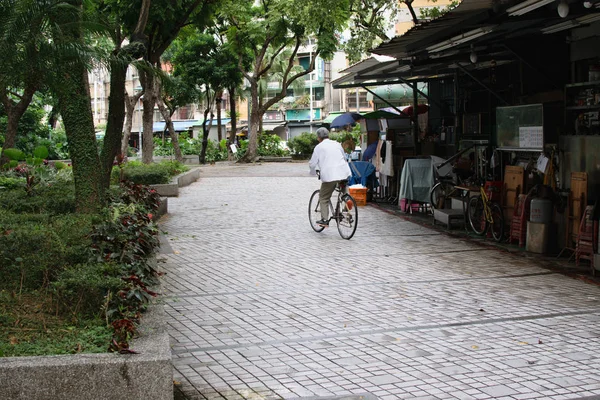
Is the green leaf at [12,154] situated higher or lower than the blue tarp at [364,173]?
higher

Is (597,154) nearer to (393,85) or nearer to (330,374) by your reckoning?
(330,374)

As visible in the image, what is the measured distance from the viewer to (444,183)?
1514 cm

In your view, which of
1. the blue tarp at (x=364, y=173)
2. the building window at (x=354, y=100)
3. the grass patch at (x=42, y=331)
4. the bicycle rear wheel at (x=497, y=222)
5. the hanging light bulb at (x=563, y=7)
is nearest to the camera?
the grass patch at (x=42, y=331)

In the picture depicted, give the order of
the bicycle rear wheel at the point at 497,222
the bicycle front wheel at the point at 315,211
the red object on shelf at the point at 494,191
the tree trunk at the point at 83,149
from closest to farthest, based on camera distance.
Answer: the tree trunk at the point at 83,149 < the bicycle rear wheel at the point at 497,222 < the red object on shelf at the point at 494,191 < the bicycle front wheel at the point at 315,211

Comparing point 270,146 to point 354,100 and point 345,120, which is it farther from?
point 354,100

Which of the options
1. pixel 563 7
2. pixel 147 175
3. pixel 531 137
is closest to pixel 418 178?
pixel 531 137

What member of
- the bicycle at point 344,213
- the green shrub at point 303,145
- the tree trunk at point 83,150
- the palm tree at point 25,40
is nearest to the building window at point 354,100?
the green shrub at point 303,145

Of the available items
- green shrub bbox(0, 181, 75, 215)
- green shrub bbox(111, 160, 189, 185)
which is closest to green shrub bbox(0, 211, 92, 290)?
green shrub bbox(0, 181, 75, 215)

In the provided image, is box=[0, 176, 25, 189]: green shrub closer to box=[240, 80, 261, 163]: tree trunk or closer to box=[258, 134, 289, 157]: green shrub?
box=[240, 80, 261, 163]: tree trunk

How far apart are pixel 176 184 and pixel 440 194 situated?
8.22 metres

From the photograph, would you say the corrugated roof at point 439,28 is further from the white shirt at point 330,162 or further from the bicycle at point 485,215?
the bicycle at point 485,215

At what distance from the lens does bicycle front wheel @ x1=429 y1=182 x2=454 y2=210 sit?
15.1 meters

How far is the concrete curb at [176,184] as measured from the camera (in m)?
20.2

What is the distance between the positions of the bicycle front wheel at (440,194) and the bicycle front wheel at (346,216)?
299 centimetres
